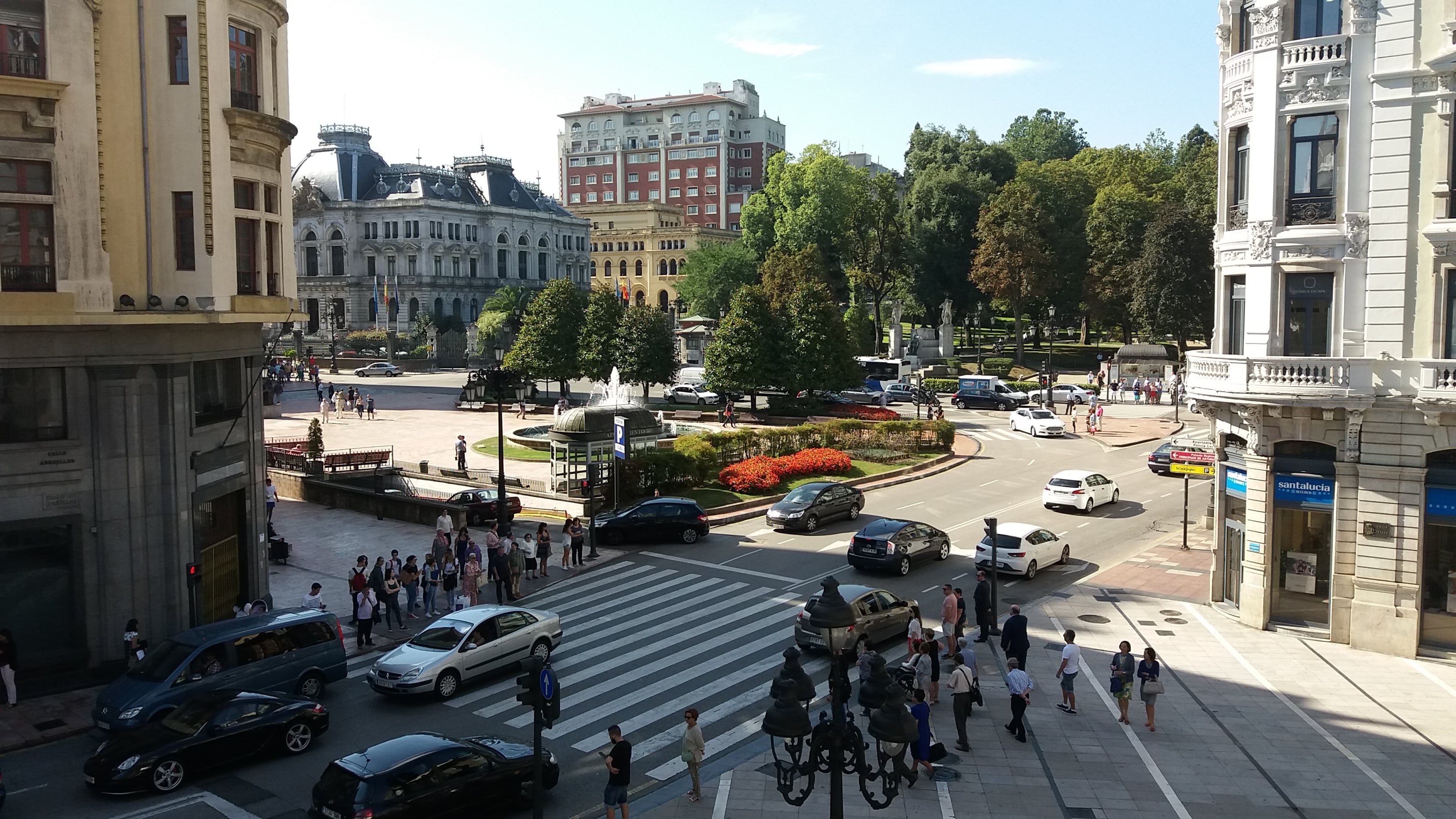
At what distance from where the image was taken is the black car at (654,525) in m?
33.3

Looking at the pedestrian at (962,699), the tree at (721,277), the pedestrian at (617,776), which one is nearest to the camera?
the pedestrian at (617,776)

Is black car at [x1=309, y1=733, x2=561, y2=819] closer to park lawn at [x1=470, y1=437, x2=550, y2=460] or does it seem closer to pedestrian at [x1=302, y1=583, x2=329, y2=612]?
pedestrian at [x1=302, y1=583, x2=329, y2=612]

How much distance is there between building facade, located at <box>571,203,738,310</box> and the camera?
491ft

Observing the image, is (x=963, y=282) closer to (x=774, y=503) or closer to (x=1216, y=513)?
(x=774, y=503)

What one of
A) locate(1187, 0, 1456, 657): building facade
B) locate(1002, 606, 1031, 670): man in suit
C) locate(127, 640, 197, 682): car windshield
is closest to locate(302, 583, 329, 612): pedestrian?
locate(127, 640, 197, 682): car windshield

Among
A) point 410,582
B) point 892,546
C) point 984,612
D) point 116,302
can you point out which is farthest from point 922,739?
point 116,302

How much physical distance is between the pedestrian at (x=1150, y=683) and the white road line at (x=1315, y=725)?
9.41 feet

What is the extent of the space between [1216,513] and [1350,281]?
6.48 metres

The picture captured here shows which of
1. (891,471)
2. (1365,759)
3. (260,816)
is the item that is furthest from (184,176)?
(891,471)

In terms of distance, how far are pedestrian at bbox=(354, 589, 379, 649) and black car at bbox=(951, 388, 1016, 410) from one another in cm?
5197

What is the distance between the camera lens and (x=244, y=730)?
55.6ft

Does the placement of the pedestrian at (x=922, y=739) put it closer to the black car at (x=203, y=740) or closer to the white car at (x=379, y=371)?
the black car at (x=203, y=740)

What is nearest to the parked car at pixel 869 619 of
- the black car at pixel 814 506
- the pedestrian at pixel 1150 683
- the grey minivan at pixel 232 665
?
the pedestrian at pixel 1150 683

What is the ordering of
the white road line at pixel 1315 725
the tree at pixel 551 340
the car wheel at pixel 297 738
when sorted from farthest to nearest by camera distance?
the tree at pixel 551 340 < the car wheel at pixel 297 738 < the white road line at pixel 1315 725
